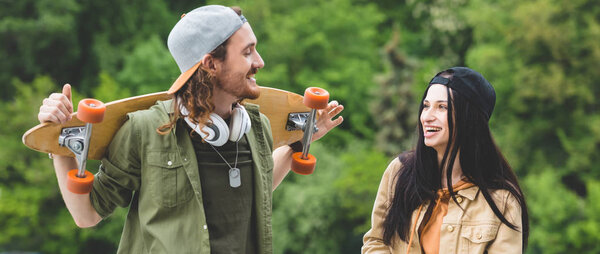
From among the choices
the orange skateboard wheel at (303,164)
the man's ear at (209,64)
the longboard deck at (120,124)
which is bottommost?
the orange skateboard wheel at (303,164)

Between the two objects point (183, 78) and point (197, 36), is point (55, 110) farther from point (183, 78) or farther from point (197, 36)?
point (197, 36)

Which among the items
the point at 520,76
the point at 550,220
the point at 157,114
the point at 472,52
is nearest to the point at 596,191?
the point at 550,220

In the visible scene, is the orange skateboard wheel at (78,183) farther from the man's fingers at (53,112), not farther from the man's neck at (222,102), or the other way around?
the man's neck at (222,102)

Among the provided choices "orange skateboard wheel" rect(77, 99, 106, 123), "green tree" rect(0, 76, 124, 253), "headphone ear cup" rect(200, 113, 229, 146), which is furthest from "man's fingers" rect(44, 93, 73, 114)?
"green tree" rect(0, 76, 124, 253)

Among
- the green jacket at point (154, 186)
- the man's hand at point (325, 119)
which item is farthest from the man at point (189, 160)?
the man's hand at point (325, 119)

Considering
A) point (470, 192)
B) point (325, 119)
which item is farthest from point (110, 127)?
point (470, 192)

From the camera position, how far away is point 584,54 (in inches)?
738

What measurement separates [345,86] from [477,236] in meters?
19.5

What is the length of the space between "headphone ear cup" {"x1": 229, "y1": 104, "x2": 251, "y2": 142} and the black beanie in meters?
0.81

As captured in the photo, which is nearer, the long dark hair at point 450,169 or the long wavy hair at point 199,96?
the long wavy hair at point 199,96

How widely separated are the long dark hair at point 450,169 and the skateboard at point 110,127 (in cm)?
42

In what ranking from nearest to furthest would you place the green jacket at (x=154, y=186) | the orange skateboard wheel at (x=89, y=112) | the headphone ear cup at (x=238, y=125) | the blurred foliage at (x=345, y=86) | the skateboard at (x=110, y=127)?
1. the orange skateboard wheel at (x=89, y=112)
2. the skateboard at (x=110, y=127)
3. the green jacket at (x=154, y=186)
4. the headphone ear cup at (x=238, y=125)
5. the blurred foliage at (x=345, y=86)

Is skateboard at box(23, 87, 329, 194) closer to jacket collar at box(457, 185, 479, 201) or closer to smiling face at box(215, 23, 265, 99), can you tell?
smiling face at box(215, 23, 265, 99)

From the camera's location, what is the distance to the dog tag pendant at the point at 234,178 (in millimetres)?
2842
